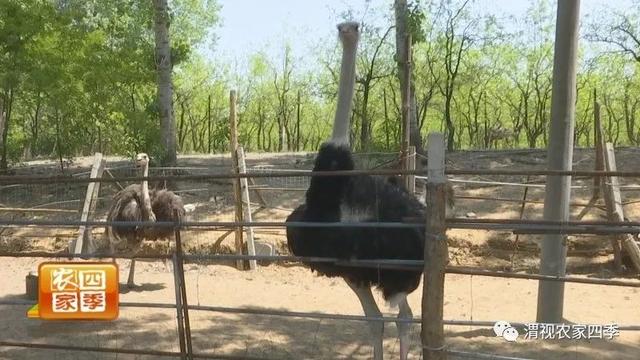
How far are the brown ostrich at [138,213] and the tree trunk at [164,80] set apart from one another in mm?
4704

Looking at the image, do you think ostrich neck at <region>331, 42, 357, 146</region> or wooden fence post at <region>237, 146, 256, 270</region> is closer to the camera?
ostrich neck at <region>331, 42, 357, 146</region>

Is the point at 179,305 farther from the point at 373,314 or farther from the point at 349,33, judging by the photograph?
the point at 349,33

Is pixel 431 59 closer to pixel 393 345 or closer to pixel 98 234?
pixel 98 234

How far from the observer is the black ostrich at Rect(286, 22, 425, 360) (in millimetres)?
3455

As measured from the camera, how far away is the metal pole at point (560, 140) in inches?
169

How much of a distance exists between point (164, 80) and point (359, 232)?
8209mm

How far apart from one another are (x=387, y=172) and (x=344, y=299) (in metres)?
3.28

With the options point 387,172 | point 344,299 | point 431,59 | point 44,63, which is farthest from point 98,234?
point 431,59

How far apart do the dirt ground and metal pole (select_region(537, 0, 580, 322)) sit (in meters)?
0.37

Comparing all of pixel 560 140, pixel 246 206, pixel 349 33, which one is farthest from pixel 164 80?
pixel 560 140

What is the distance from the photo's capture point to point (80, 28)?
39.2 ft

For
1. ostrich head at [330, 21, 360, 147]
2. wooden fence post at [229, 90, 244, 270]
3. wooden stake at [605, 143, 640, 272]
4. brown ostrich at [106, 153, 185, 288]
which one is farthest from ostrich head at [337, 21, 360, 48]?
wooden stake at [605, 143, 640, 272]

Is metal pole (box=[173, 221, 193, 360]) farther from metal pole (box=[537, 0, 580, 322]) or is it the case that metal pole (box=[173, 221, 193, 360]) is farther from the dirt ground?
metal pole (box=[537, 0, 580, 322])

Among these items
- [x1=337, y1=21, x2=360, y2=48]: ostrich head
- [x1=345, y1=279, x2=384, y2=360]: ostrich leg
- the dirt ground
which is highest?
[x1=337, y1=21, x2=360, y2=48]: ostrich head
